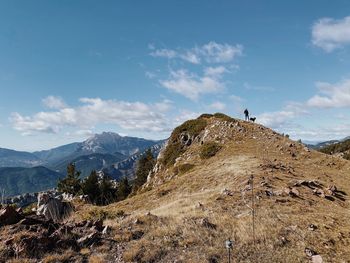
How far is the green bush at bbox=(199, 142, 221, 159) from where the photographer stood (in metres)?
55.8

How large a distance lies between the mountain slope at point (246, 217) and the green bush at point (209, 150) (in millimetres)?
7674

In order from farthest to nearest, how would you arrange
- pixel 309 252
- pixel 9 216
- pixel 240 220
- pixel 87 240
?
pixel 240 220 → pixel 9 216 → pixel 87 240 → pixel 309 252

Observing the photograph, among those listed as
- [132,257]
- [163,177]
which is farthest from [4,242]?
[163,177]

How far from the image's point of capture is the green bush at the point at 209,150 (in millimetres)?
55781

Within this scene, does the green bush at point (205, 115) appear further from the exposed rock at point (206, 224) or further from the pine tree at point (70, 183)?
the exposed rock at point (206, 224)

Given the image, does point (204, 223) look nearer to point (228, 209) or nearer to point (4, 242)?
point (228, 209)

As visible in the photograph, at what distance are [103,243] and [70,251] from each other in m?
1.65

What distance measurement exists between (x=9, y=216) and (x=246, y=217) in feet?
39.5

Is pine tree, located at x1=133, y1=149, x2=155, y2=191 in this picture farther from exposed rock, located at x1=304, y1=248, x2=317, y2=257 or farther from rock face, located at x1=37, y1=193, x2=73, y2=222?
exposed rock, located at x1=304, y1=248, x2=317, y2=257

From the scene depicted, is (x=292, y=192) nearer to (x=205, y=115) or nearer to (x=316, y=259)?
(x=316, y=259)

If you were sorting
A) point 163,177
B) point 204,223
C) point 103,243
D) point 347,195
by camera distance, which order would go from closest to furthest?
point 103,243, point 204,223, point 347,195, point 163,177

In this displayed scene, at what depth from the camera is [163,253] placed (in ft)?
45.1

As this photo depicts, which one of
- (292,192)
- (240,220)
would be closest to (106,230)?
(240,220)

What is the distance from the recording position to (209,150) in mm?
56750
